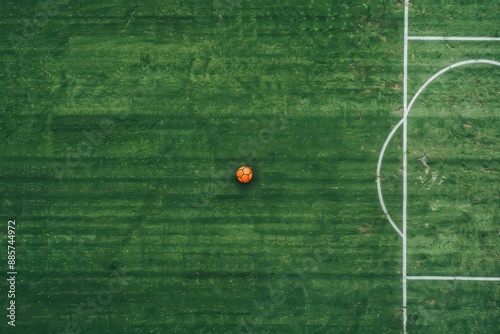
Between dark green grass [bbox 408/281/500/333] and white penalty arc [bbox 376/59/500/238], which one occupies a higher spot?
white penalty arc [bbox 376/59/500/238]

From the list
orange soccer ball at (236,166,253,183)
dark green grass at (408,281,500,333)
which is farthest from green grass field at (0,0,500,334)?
orange soccer ball at (236,166,253,183)

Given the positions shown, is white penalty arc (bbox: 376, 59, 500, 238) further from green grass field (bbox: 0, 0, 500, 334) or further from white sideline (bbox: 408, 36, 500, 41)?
white sideline (bbox: 408, 36, 500, 41)

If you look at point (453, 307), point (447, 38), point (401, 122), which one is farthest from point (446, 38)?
point (453, 307)

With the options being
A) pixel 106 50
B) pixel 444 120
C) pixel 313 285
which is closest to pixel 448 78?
pixel 444 120

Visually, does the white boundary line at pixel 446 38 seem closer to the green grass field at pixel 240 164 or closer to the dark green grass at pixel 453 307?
the green grass field at pixel 240 164

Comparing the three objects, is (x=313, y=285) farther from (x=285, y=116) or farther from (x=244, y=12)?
(x=244, y=12)

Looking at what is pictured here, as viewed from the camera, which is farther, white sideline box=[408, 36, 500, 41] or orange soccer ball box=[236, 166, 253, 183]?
white sideline box=[408, 36, 500, 41]

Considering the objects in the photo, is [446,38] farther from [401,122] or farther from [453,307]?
[453,307]
